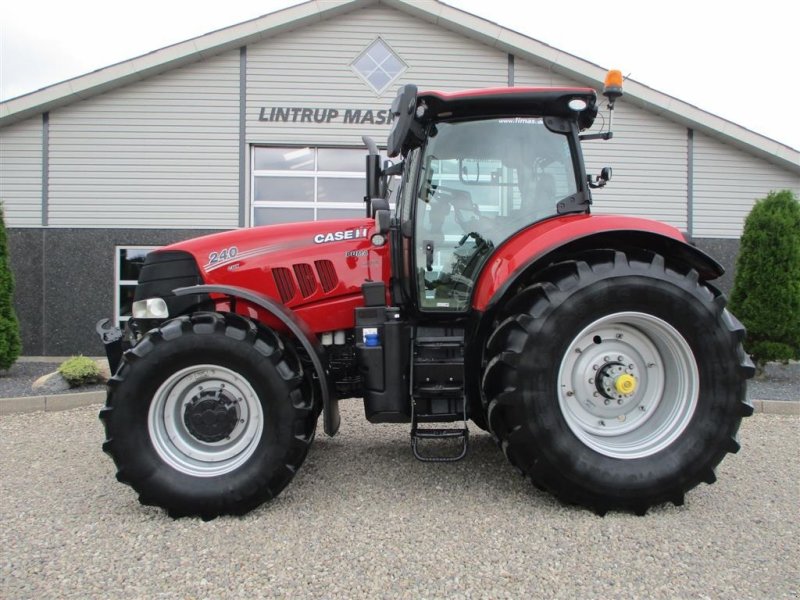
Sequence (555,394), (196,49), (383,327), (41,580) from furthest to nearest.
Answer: (196,49), (383,327), (555,394), (41,580)

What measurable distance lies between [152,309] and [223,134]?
6.18 m

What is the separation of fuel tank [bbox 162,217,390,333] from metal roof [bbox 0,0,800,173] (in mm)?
6427

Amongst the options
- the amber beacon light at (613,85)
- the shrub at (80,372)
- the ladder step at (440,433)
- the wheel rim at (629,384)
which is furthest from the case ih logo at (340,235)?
the shrub at (80,372)

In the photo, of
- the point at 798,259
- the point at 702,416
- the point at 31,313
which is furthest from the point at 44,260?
the point at 798,259

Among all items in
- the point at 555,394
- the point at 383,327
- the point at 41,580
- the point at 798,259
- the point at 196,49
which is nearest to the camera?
the point at 41,580

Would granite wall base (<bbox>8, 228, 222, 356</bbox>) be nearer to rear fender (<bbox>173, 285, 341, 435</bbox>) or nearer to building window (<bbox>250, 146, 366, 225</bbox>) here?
building window (<bbox>250, 146, 366, 225</bbox>)

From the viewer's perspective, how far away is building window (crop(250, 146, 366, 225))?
8.74 meters

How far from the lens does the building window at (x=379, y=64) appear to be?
350 inches

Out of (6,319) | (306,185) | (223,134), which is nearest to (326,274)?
(6,319)

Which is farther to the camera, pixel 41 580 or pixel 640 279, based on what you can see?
pixel 640 279

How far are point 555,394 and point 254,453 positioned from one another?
59.4 inches

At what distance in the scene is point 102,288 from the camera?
868 cm

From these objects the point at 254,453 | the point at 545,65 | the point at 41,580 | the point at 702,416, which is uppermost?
the point at 545,65

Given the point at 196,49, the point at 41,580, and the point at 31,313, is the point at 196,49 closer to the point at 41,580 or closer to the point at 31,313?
the point at 31,313
